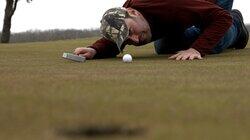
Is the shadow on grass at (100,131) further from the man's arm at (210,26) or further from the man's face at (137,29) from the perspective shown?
the man's arm at (210,26)

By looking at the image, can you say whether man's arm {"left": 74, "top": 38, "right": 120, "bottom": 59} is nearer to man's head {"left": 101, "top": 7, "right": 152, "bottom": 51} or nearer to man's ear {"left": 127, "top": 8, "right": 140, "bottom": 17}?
man's head {"left": 101, "top": 7, "right": 152, "bottom": 51}

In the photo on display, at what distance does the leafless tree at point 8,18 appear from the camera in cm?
2134

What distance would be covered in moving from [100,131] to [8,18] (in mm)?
21450

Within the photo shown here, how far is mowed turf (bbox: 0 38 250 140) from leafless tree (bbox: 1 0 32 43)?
19205 mm

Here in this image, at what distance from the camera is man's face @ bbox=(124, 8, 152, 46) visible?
384cm

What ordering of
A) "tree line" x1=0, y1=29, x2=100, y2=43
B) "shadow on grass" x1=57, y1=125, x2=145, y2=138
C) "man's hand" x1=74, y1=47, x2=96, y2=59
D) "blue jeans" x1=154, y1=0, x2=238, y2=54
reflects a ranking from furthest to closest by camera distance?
1. "tree line" x1=0, y1=29, x2=100, y2=43
2. "blue jeans" x1=154, y1=0, x2=238, y2=54
3. "man's hand" x1=74, y1=47, x2=96, y2=59
4. "shadow on grass" x1=57, y1=125, x2=145, y2=138

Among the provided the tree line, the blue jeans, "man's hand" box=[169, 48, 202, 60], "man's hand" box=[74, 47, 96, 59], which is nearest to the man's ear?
"man's hand" box=[169, 48, 202, 60]

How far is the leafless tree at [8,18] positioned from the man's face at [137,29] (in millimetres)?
17707

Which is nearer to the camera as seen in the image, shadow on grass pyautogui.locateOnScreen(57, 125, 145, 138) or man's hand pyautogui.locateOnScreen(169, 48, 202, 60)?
shadow on grass pyautogui.locateOnScreen(57, 125, 145, 138)

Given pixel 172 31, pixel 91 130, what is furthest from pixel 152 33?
pixel 91 130

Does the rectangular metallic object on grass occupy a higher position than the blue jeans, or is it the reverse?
the blue jeans

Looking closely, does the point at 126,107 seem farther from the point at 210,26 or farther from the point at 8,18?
the point at 8,18

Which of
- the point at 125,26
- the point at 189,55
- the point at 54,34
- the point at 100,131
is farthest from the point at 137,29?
the point at 54,34

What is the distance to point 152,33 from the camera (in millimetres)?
4172
